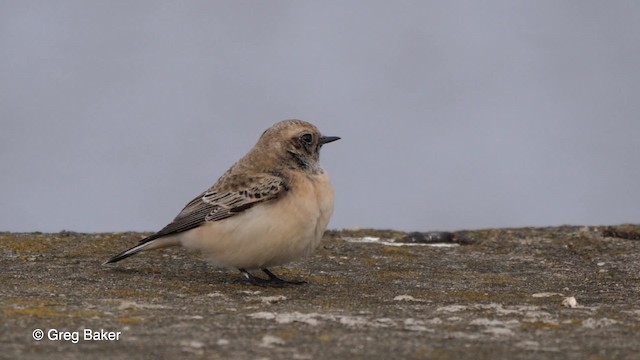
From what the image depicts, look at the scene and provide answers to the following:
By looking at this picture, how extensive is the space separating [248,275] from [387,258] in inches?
55.1

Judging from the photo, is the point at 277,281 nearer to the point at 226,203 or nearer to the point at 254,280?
the point at 254,280

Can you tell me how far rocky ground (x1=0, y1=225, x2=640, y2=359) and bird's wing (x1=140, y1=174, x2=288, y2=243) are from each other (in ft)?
1.23

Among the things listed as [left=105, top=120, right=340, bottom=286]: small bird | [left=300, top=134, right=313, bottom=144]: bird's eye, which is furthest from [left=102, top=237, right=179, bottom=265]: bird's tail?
[left=300, top=134, right=313, bottom=144]: bird's eye

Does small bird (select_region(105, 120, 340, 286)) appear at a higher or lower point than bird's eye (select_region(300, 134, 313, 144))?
lower

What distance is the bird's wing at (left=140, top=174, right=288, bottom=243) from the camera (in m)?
7.91

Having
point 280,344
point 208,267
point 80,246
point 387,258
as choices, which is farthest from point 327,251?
point 280,344

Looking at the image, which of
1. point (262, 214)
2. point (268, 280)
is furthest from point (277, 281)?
point (262, 214)

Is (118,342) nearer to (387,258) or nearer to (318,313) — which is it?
(318,313)

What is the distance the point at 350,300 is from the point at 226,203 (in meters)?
1.65

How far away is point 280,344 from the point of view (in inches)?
202

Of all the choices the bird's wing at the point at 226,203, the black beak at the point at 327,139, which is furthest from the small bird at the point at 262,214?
the black beak at the point at 327,139

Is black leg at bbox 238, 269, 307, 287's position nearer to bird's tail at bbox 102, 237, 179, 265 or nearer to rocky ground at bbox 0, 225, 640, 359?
rocky ground at bbox 0, 225, 640, 359

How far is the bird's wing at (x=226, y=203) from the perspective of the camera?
7.91 m

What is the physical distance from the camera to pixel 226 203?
8.07 meters
